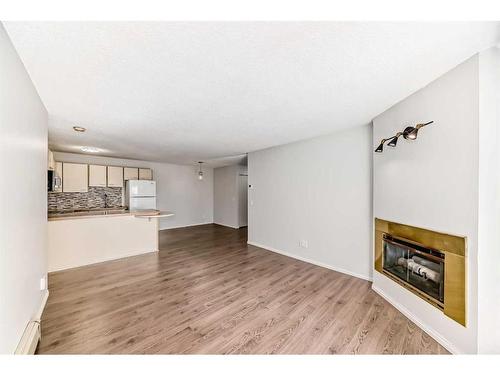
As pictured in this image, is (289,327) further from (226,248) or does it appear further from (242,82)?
(226,248)

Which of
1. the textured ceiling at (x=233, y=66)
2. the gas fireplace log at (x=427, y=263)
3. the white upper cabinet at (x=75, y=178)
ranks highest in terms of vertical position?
the textured ceiling at (x=233, y=66)

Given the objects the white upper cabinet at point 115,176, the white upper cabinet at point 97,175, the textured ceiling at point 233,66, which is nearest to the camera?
the textured ceiling at point 233,66

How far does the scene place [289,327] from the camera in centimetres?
191

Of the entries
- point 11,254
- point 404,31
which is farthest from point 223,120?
point 11,254

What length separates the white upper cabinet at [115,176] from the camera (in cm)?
524

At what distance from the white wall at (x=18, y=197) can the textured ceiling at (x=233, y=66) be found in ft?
0.61

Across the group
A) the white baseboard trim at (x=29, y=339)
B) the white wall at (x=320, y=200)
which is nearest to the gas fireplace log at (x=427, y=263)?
the white wall at (x=320, y=200)

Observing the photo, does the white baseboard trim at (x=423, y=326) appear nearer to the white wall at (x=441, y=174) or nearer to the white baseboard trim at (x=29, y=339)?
the white wall at (x=441, y=174)

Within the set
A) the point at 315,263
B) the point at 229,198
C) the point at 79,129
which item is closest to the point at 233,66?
the point at 79,129

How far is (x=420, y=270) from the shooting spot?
199cm

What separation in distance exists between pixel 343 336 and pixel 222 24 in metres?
2.59

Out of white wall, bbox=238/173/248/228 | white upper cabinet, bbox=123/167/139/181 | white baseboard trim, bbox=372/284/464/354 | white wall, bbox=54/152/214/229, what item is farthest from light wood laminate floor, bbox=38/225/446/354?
white wall, bbox=238/173/248/228

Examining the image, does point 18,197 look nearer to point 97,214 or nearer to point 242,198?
point 97,214

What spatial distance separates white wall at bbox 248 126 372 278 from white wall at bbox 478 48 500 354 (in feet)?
4.76
